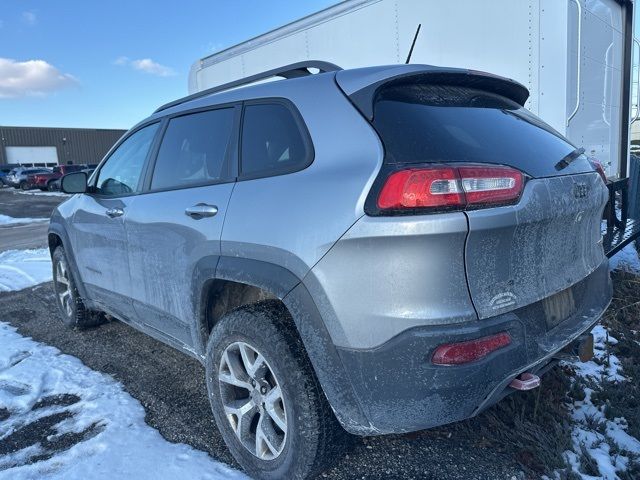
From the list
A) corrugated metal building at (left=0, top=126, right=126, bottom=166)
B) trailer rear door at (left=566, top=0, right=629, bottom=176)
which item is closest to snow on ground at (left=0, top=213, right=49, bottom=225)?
trailer rear door at (left=566, top=0, right=629, bottom=176)

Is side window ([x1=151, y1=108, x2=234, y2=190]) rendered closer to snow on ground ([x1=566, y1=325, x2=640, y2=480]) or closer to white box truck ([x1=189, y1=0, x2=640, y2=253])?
white box truck ([x1=189, y1=0, x2=640, y2=253])

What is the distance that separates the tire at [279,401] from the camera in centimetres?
209

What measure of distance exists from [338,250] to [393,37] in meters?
4.21

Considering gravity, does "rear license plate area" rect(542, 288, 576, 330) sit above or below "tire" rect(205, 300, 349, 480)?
above

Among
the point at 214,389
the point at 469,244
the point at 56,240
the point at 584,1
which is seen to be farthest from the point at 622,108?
the point at 56,240

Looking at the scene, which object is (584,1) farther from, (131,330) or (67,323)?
(67,323)

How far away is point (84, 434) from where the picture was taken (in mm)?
2785

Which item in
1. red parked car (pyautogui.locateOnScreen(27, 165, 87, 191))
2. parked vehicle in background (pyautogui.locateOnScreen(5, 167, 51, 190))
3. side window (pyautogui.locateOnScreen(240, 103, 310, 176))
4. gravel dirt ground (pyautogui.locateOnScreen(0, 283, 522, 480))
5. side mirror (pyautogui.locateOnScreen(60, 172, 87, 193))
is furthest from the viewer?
parked vehicle in background (pyautogui.locateOnScreen(5, 167, 51, 190))

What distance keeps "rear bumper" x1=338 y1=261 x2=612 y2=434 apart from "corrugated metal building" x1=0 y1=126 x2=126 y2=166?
159 ft

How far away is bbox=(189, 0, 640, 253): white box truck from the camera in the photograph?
14.2ft

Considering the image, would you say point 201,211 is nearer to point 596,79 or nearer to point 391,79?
point 391,79

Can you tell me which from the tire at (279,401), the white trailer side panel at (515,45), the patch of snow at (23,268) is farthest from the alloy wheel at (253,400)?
the patch of snow at (23,268)

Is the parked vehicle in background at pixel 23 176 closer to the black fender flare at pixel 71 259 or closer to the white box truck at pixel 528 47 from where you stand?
the white box truck at pixel 528 47

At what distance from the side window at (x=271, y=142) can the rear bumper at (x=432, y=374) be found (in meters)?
0.88
